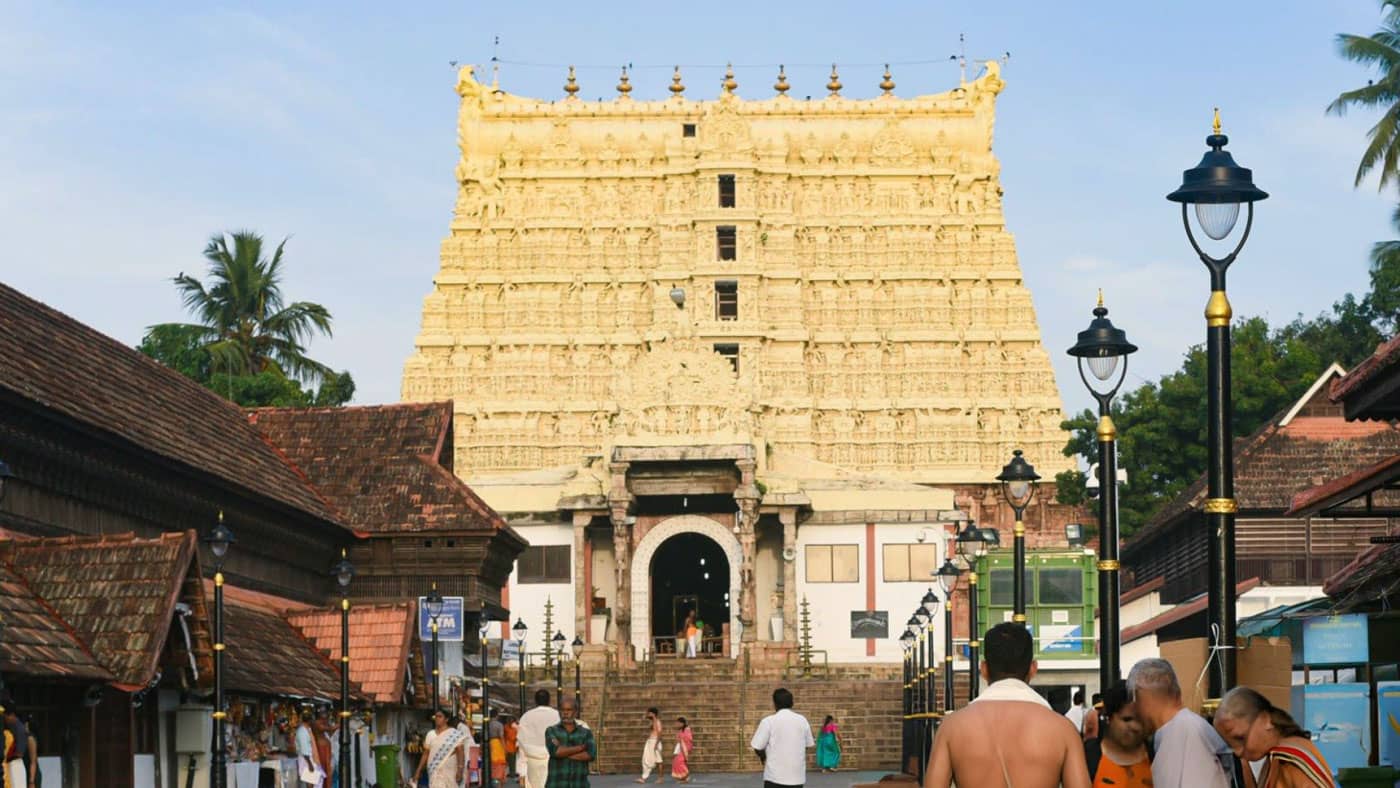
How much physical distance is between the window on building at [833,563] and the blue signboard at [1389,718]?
50746mm

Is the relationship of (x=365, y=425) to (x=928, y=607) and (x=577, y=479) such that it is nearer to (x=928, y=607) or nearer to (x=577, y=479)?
(x=928, y=607)

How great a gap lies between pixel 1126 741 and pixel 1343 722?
26.6 feet

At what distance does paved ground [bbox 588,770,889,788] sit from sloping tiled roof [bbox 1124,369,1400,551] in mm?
10173

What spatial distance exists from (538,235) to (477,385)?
5.92 metres

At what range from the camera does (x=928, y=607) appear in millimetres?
46812

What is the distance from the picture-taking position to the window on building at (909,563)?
232 ft

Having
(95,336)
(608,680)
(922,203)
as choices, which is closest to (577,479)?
(608,680)

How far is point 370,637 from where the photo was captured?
41.6 meters

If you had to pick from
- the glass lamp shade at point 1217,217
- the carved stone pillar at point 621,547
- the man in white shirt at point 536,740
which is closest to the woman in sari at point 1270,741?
the glass lamp shade at point 1217,217

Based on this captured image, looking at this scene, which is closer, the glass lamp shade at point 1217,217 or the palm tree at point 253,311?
the glass lamp shade at point 1217,217

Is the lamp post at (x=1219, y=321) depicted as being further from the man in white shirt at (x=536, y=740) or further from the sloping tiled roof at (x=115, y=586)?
the sloping tiled roof at (x=115, y=586)

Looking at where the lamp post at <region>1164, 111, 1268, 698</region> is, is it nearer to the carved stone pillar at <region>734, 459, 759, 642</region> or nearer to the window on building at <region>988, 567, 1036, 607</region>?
the window on building at <region>988, 567, 1036, 607</region>

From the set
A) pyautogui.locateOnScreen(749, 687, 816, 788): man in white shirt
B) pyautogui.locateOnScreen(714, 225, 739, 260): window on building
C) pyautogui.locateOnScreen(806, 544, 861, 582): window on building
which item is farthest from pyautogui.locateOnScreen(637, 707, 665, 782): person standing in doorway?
pyautogui.locateOnScreen(714, 225, 739, 260): window on building

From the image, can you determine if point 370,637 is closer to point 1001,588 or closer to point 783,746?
point 783,746
